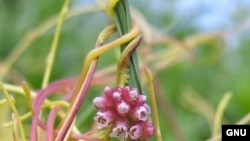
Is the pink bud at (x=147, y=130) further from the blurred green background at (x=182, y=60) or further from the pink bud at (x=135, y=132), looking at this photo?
the blurred green background at (x=182, y=60)

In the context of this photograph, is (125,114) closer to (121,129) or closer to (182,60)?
(121,129)

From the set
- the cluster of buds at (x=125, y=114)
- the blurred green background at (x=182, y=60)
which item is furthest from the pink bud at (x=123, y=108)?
the blurred green background at (x=182, y=60)

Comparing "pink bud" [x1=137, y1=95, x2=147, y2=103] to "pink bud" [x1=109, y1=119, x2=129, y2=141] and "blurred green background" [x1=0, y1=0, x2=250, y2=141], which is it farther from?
"blurred green background" [x1=0, y1=0, x2=250, y2=141]

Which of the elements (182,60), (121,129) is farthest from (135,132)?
(182,60)

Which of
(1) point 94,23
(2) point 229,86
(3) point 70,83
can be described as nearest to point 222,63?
(2) point 229,86

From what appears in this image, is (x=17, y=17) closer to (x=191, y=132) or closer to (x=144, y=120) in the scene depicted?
(x=191, y=132)

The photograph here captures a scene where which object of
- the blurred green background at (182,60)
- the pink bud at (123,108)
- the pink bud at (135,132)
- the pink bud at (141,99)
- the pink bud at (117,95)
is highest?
the blurred green background at (182,60)

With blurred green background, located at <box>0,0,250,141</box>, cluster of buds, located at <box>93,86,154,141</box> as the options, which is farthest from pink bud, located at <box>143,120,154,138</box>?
blurred green background, located at <box>0,0,250,141</box>

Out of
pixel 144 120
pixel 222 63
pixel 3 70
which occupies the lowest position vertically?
pixel 144 120
